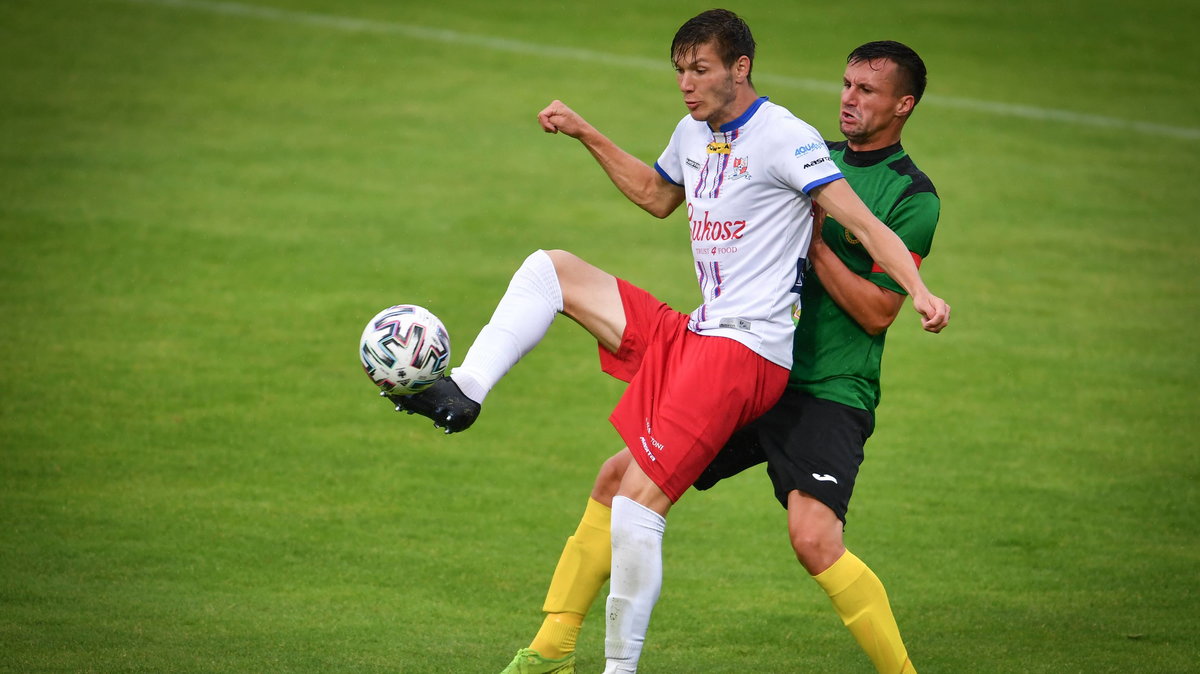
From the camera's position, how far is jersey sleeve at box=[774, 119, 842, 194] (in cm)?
470

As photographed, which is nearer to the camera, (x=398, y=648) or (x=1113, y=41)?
(x=398, y=648)

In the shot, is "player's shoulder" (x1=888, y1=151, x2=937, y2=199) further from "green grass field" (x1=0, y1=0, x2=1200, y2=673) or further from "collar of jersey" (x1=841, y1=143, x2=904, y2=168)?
"green grass field" (x1=0, y1=0, x2=1200, y2=673)

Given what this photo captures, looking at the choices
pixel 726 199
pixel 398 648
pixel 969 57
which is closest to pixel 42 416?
pixel 398 648

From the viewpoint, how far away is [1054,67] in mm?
16828

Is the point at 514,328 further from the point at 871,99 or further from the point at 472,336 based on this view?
the point at 472,336

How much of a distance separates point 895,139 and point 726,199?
0.77 m

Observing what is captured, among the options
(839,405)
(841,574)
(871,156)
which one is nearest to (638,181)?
(871,156)

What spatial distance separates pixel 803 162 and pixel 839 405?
922 millimetres

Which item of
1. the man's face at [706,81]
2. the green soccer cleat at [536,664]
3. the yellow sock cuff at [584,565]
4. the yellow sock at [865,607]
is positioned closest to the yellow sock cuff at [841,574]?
the yellow sock at [865,607]

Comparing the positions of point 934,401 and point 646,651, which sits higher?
point 934,401

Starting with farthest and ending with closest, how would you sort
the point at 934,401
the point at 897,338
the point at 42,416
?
the point at 897,338, the point at 934,401, the point at 42,416

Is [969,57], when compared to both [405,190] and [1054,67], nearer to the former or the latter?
[1054,67]

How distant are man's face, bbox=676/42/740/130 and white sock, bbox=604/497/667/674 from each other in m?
1.37

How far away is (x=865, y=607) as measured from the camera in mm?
4953
